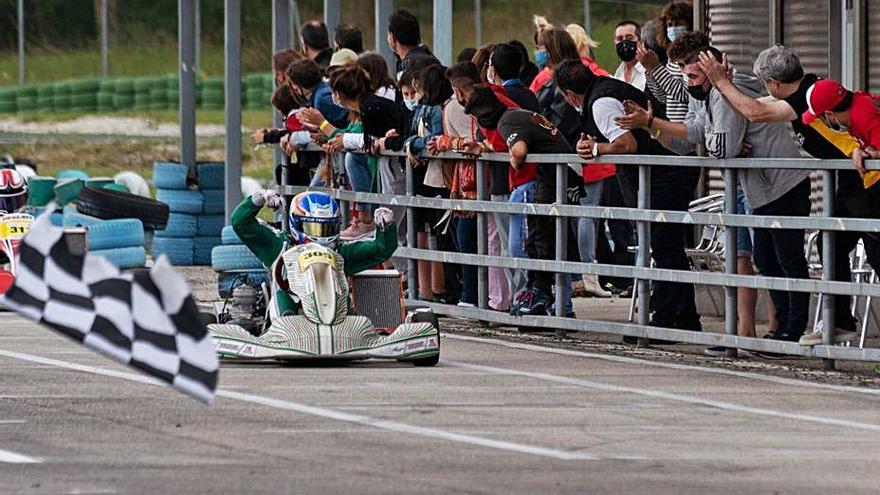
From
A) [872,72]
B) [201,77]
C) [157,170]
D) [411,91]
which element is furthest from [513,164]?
[201,77]

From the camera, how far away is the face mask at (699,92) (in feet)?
41.4

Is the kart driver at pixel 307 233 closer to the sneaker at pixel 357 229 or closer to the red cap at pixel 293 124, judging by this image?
the sneaker at pixel 357 229

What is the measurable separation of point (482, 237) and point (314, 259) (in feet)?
9.13

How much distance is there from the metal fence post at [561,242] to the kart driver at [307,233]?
5.36 ft

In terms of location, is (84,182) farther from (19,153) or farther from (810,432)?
(19,153)

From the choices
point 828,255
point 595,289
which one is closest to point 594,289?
point 595,289

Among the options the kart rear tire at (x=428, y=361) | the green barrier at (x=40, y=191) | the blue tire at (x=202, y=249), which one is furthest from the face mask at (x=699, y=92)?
the green barrier at (x=40, y=191)

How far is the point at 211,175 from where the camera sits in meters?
21.3

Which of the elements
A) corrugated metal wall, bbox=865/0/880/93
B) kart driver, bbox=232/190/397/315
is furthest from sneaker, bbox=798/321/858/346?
corrugated metal wall, bbox=865/0/880/93

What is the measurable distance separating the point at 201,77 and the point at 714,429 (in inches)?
1510

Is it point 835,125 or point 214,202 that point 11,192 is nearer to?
point 214,202

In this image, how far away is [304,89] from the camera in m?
16.7

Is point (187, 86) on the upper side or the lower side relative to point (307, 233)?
upper

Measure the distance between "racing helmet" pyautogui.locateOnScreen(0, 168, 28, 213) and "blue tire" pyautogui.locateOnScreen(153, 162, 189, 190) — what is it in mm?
4387
